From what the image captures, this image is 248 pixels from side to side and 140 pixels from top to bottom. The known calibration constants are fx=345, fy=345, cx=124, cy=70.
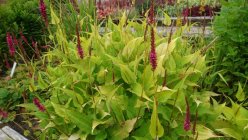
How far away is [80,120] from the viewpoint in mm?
2148

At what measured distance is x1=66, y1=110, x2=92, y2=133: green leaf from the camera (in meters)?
2.13

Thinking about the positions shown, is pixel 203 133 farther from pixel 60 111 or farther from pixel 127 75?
pixel 60 111

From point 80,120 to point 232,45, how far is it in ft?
4.80

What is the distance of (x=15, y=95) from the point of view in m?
3.72

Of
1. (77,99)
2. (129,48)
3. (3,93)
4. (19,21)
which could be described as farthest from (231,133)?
(19,21)

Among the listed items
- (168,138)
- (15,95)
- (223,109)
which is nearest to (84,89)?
(168,138)

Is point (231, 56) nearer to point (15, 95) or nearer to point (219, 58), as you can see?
point (219, 58)

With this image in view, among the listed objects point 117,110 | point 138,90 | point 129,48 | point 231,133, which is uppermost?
point 129,48

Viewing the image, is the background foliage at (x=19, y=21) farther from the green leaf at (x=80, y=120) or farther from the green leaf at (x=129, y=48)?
the green leaf at (x=80, y=120)

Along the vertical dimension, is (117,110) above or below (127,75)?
below

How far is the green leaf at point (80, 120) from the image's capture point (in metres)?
2.13

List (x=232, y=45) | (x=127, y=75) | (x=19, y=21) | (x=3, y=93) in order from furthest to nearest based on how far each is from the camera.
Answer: (x=19, y=21) → (x=3, y=93) → (x=232, y=45) → (x=127, y=75)

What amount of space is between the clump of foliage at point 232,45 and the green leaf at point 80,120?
3.68 ft

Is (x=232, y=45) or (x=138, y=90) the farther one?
(x=232, y=45)
